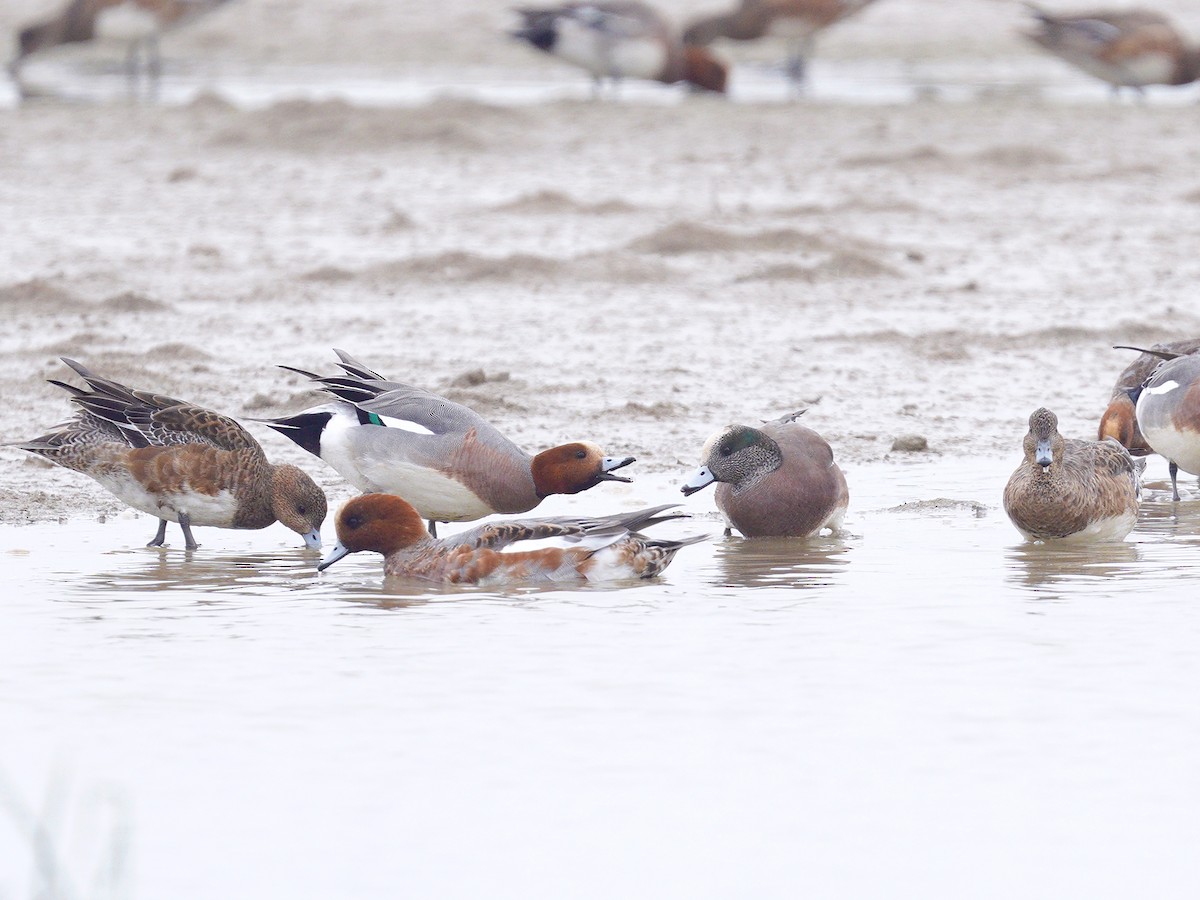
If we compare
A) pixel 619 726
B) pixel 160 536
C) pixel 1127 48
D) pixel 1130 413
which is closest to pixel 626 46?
pixel 1127 48

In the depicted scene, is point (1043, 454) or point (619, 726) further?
point (1043, 454)

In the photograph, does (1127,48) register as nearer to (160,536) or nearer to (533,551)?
(160,536)

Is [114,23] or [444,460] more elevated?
[114,23]

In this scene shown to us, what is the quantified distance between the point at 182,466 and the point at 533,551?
1.36 metres

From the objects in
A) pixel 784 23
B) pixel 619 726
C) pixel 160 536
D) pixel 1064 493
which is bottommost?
pixel 619 726

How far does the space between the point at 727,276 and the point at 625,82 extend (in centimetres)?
1137

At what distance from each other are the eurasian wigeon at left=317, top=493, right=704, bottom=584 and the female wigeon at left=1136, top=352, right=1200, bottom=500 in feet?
7.49

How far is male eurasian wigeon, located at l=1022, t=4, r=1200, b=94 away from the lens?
832 inches

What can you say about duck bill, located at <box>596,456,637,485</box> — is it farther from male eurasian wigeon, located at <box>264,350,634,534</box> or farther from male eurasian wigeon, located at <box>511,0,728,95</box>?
male eurasian wigeon, located at <box>511,0,728,95</box>

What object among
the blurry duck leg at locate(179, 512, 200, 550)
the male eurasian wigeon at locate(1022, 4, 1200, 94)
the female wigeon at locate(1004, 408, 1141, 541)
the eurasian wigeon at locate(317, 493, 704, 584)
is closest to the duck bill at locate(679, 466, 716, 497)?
the eurasian wigeon at locate(317, 493, 704, 584)

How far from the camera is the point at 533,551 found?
6.52 meters

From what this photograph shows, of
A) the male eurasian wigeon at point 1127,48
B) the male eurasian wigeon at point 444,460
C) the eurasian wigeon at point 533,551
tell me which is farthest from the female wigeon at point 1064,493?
the male eurasian wigeon at point 1127,48

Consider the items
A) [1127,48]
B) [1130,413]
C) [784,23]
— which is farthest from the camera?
[784,23]

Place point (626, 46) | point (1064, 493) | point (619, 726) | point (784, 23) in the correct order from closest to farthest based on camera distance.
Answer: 1. point (619, 726)
2. point (1064, 493)
3. point (626, 46)
4. point (784, 23)
